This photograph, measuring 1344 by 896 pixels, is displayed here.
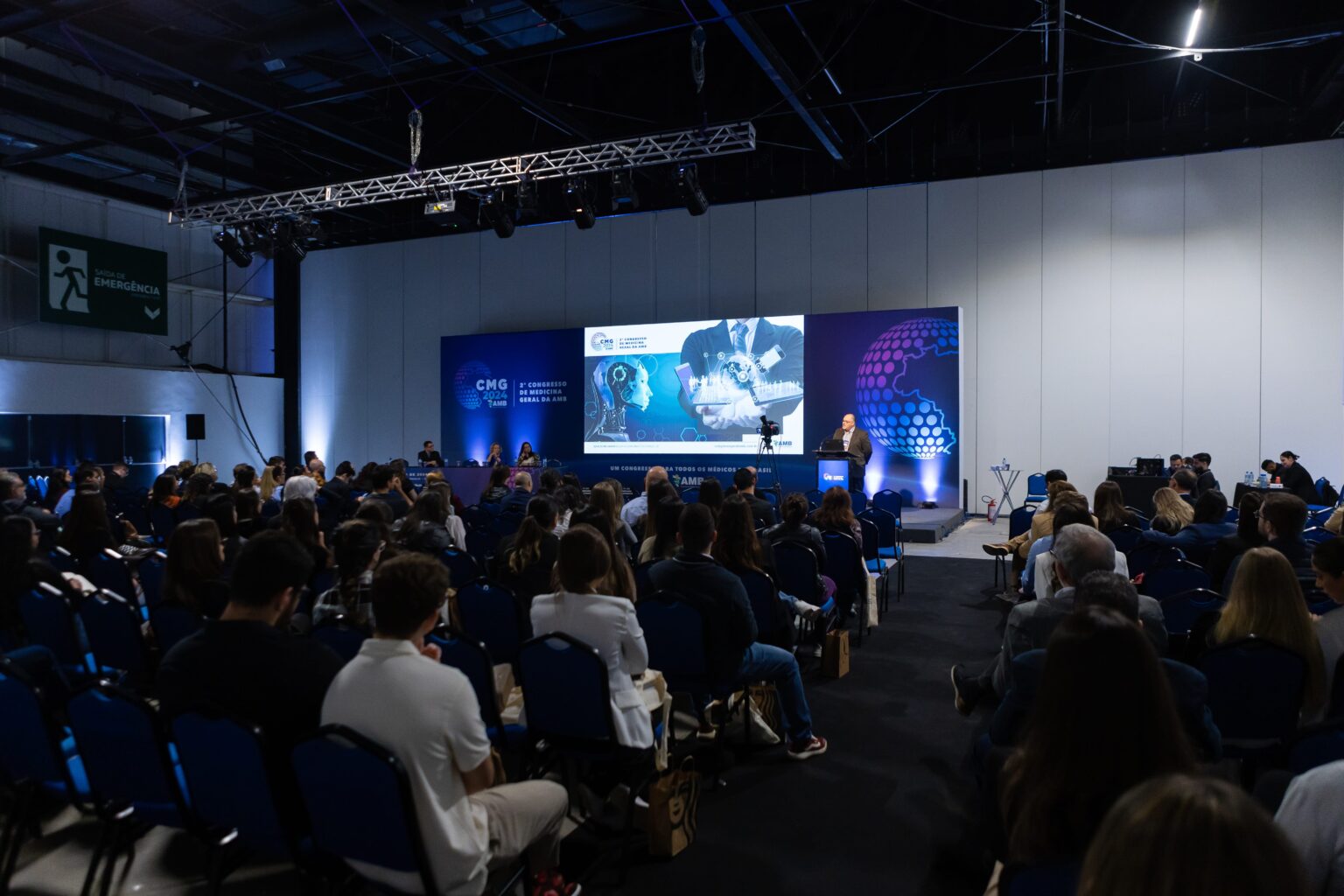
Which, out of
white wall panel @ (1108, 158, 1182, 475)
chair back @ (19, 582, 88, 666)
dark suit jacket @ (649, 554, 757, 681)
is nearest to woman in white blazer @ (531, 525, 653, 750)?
dark suit jacket @ (649, 554, 757, 681)

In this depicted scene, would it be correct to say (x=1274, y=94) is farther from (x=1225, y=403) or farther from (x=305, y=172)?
(x=305, y=172)

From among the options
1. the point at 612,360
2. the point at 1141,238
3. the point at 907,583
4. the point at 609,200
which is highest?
the point at 609,200

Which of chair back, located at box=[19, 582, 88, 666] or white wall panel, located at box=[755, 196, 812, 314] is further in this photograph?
white wall panel, located at box=[755, 196, 812, 314]

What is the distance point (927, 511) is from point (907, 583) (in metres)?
4.93

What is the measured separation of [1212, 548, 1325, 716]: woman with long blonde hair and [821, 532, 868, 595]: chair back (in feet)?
9.41

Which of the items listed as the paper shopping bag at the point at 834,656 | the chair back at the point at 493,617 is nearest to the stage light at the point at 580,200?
the paper shopping bag at the point at 834,656

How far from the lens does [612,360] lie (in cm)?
1540

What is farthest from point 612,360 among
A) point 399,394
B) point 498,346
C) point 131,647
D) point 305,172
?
point 131,647

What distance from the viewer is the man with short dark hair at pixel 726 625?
12.0 feet

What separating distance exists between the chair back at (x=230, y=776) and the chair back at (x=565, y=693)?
40.0 inches

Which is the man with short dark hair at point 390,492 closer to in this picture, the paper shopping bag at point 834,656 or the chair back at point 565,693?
the paper shopping bag at point 834,656

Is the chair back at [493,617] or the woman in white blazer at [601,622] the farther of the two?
the chair back at [493,617]

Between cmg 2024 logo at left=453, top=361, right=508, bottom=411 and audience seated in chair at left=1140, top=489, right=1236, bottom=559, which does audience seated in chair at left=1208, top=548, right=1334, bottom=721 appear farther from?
cmg 2024 logo at left=453, top=361, right=508, bottom=411

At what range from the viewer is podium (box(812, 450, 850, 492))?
1108 cm
